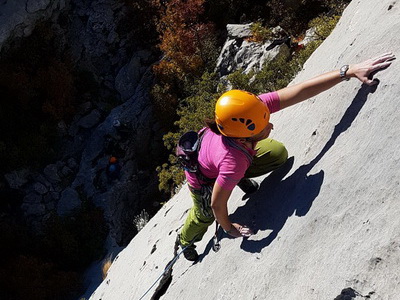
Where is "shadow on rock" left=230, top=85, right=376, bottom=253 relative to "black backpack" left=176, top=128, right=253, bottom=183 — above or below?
below

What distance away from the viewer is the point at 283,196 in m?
4.06

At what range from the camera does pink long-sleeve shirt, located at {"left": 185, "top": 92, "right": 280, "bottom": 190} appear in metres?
3.57

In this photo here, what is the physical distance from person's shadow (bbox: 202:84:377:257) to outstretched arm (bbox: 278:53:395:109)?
0.15 metres

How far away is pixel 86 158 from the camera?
49.5 ft

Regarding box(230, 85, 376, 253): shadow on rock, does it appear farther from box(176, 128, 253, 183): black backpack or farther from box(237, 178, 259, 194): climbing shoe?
box(176, 128, 253, 183): black backpack

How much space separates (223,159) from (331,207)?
0.94m

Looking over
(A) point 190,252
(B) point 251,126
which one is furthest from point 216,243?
(B) point 251,126

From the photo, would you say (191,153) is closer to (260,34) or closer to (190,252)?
(190,252)

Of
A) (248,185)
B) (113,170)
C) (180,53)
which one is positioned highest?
(248,185)

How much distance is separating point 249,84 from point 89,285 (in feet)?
25.5

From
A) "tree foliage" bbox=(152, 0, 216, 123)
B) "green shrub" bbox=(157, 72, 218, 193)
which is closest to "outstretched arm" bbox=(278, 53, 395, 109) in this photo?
"green shrub" bbox=(157, 72, 218, 193)

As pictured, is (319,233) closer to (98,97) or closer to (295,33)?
(295,33)

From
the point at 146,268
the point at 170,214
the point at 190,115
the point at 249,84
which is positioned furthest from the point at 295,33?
the point at 146,268

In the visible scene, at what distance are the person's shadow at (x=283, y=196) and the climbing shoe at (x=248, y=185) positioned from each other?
6 centimetres
